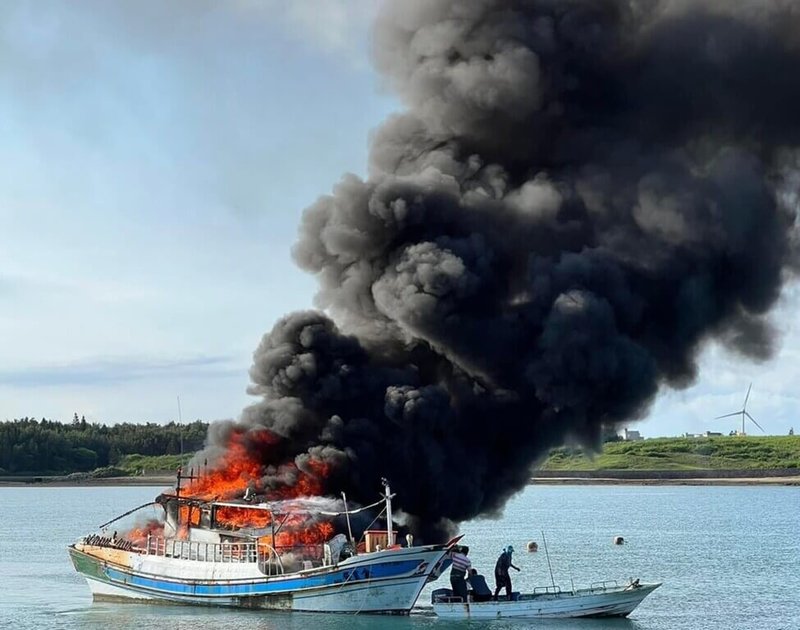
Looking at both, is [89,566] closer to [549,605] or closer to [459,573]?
[459,573]

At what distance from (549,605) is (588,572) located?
28.2m

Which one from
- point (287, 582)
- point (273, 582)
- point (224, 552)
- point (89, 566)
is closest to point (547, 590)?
point (287, 582)

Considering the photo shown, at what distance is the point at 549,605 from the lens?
195 ft

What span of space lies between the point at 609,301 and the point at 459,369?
34.5 feet

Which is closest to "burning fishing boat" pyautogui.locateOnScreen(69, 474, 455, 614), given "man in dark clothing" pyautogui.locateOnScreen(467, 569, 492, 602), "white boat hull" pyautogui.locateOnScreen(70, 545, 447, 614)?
"white boat hull" pyautogui.locateOnScreen(70, 545, 447, 614)

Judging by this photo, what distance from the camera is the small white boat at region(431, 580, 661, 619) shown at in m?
59.2

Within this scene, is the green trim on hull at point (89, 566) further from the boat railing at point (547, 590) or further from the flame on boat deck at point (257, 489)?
the boat railing at point (547, 590)

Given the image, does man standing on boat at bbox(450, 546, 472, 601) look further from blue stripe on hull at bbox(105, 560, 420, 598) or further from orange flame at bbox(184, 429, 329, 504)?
orange flame at bbox(184, 429, 329, 504)

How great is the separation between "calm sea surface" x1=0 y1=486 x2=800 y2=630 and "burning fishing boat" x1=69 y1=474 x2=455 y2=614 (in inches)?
38.6

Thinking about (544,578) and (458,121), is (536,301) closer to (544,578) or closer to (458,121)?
(458,121)

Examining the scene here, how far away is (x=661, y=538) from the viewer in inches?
4754

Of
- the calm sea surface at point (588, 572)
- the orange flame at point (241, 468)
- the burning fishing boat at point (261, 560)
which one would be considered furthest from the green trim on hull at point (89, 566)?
the orange flame at point (241, 468)

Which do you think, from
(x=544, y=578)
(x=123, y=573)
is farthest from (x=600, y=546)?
(x=123, y=573)

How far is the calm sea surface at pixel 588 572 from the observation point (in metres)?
61.1
